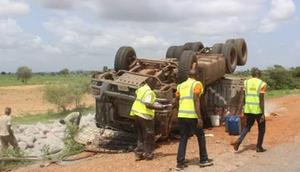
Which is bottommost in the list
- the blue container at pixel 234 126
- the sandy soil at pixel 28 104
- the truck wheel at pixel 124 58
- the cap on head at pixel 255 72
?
the sandy soil at pixel 28 104

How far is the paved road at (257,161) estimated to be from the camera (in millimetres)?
10289

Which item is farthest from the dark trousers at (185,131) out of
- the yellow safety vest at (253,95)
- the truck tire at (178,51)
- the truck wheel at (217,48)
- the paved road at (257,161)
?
the truck tire at (178,51)

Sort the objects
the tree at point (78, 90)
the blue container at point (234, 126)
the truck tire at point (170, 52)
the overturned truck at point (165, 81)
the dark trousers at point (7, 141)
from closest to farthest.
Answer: the overturned truck at point (165, 81), the blue container at point (234, 126), the dark trousers at point (7, 141), the truck tire at point (170, 52), the tree at point (78, 90)

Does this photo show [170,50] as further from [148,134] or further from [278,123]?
[148,134]

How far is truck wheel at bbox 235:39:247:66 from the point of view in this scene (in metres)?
18.6

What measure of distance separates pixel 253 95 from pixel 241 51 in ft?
22.8

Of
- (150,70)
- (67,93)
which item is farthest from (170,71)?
(67,93)

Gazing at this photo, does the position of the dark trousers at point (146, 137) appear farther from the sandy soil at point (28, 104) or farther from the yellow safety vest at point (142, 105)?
the sandy soil at point (28, 104)

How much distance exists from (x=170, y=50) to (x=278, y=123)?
14.6 feet

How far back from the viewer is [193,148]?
506 inches

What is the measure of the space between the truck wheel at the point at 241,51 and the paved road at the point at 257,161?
259 inches

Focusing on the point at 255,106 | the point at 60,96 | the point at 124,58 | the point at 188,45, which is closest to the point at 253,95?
the point at 255,106

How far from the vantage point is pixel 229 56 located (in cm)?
1753

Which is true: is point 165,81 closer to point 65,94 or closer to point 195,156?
point 195,156
